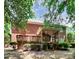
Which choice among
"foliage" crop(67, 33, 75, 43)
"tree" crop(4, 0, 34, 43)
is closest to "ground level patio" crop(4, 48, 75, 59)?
"foliage" crop(67, 33, 75, 43)

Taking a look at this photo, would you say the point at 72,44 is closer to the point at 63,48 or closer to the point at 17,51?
the point at 63,48

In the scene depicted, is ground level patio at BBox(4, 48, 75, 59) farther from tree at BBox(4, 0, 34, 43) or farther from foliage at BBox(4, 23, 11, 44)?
tree at BBox(4, 0, 34, 43)

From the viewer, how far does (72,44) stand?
1355mm

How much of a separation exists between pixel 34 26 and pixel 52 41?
20 centimetres

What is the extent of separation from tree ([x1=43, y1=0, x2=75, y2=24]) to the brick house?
0.10 metres

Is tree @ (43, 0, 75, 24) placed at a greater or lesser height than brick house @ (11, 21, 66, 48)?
greater

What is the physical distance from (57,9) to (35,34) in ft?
0.98

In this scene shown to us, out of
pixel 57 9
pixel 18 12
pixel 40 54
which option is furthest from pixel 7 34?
pixel 57 9

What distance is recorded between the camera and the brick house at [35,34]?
1.41m

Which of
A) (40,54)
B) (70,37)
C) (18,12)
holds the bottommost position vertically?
(40,54)

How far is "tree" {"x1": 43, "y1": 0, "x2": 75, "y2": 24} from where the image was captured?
1.42m

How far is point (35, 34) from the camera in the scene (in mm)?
1431

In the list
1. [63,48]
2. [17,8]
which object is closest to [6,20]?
[17,8]

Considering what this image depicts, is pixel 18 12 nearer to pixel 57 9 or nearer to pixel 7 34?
pixel 7 34
